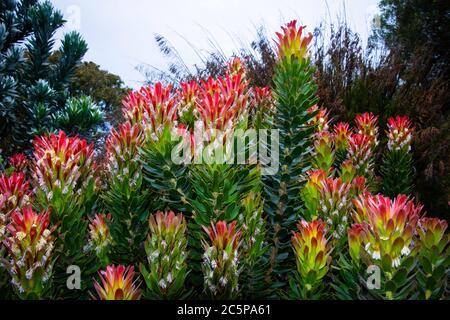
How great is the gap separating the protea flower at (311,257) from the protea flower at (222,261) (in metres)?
0.23

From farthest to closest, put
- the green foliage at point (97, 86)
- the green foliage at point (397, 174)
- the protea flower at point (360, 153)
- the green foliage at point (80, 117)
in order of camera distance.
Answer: the green foliage at point (97, 86)
the green foliage at point (80, 117)
the green foliage at point (397, 174)
the protea flower at point (360, 153)

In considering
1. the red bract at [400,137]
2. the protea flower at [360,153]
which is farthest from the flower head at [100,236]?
the red bract at [400,137]

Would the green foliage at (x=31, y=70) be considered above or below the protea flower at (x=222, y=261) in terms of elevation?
above

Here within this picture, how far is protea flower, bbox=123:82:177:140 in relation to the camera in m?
1.87

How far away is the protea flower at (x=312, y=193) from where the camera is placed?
1.95m

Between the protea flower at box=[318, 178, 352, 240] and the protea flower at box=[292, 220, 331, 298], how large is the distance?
37cm

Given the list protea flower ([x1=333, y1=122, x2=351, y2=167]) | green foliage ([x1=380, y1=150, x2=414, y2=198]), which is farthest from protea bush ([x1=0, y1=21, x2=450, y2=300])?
green foliage ([x1=380, y1=150, x2=414, y2=198])

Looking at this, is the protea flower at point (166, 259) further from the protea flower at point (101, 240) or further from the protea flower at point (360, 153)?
the protea flower at point (360, 153)

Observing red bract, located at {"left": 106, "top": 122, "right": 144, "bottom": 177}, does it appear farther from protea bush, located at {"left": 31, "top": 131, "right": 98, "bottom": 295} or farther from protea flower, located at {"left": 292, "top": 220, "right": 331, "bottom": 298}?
protea flower, located at {"left": 292, "top": 220, "right": 331, "bottom": 298}

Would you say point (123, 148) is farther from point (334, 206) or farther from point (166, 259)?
point (334, 206)

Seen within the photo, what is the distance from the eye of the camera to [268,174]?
6.56 ft
